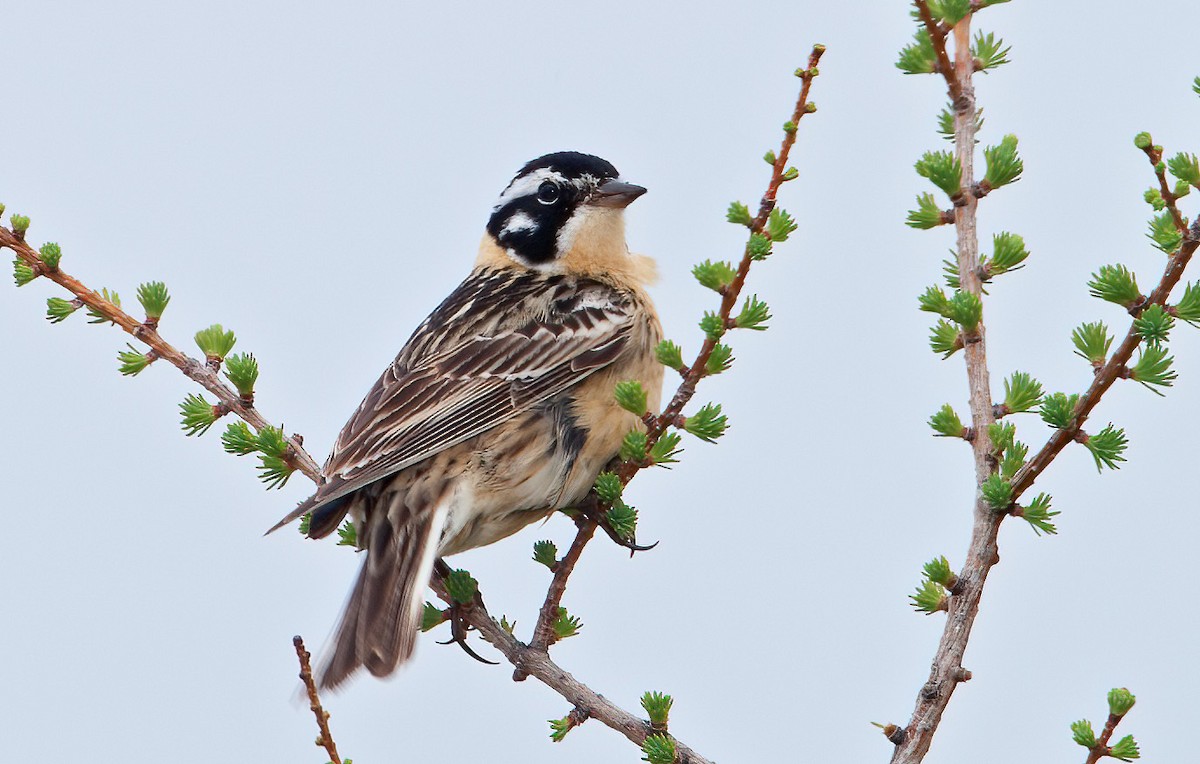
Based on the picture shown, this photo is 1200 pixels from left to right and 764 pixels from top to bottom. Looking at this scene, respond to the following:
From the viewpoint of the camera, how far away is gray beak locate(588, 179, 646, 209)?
21.5 feet

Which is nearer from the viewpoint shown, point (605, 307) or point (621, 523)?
point (621, 523)

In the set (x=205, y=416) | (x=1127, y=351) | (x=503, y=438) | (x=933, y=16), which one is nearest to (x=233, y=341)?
(x=205, y=416)

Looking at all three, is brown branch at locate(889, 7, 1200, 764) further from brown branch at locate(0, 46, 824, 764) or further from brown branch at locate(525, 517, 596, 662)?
brown branch at locate(525, 517, 596, 662)

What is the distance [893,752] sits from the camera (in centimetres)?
347

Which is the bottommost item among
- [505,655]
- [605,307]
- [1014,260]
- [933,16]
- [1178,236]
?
[505,655]

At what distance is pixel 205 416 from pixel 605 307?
2145 millimetres

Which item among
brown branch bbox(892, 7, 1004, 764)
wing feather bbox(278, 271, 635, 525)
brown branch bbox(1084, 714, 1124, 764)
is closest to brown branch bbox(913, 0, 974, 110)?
brown branch bbox(892, 7, 1004, 764)

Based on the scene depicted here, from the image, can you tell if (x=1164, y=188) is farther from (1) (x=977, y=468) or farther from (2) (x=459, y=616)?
(2) (x=459, y=616)

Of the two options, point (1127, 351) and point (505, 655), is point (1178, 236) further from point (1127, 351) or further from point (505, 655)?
point (505, 655)

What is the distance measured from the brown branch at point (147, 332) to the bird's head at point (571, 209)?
240 centimetres

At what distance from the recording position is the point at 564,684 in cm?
411

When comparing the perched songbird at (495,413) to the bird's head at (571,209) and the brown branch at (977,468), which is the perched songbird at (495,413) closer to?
the bird's head at (571,209)

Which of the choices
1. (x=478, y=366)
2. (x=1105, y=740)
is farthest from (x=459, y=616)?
(x=1105, y=740)

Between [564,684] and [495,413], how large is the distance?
5.18ft
